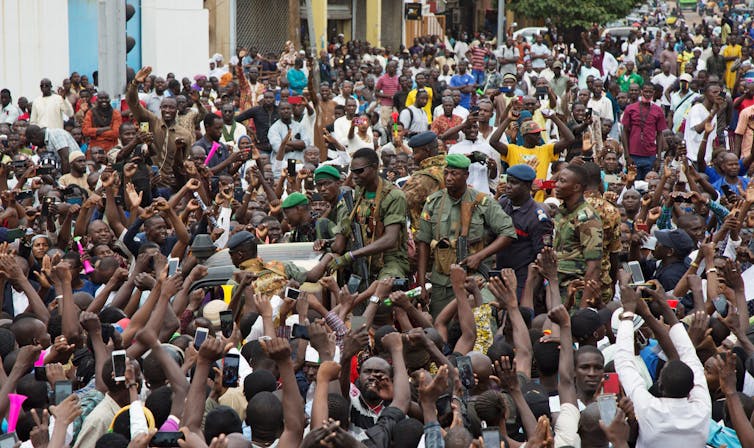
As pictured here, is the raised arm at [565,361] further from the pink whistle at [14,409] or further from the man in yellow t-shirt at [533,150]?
the man in yellow t-shirt at [533,150]

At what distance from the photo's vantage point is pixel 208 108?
1675 cm

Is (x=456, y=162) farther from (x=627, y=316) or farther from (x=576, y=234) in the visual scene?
(x=627, y=316)

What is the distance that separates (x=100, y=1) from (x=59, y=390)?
10.6 metres

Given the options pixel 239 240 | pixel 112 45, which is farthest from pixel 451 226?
pixel 112 45

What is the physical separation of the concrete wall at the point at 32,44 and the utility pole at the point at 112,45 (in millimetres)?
4356

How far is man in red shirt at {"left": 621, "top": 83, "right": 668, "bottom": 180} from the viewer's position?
14586 millimetres

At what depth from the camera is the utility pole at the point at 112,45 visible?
14.8 meters

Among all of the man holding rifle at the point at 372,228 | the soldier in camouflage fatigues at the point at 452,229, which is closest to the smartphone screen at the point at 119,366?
the man holding rifle at the point at 372,228

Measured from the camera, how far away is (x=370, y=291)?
683 cm

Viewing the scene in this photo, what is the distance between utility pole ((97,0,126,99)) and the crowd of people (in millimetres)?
731

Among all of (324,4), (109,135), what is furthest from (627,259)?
(324,4)

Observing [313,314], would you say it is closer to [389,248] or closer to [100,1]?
[389,248]

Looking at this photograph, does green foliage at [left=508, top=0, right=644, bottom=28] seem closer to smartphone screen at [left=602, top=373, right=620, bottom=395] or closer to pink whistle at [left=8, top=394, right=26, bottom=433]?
smartphone screen at [left=602, top=373, right=620, bottom=395]

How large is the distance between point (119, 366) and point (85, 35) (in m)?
17.2
